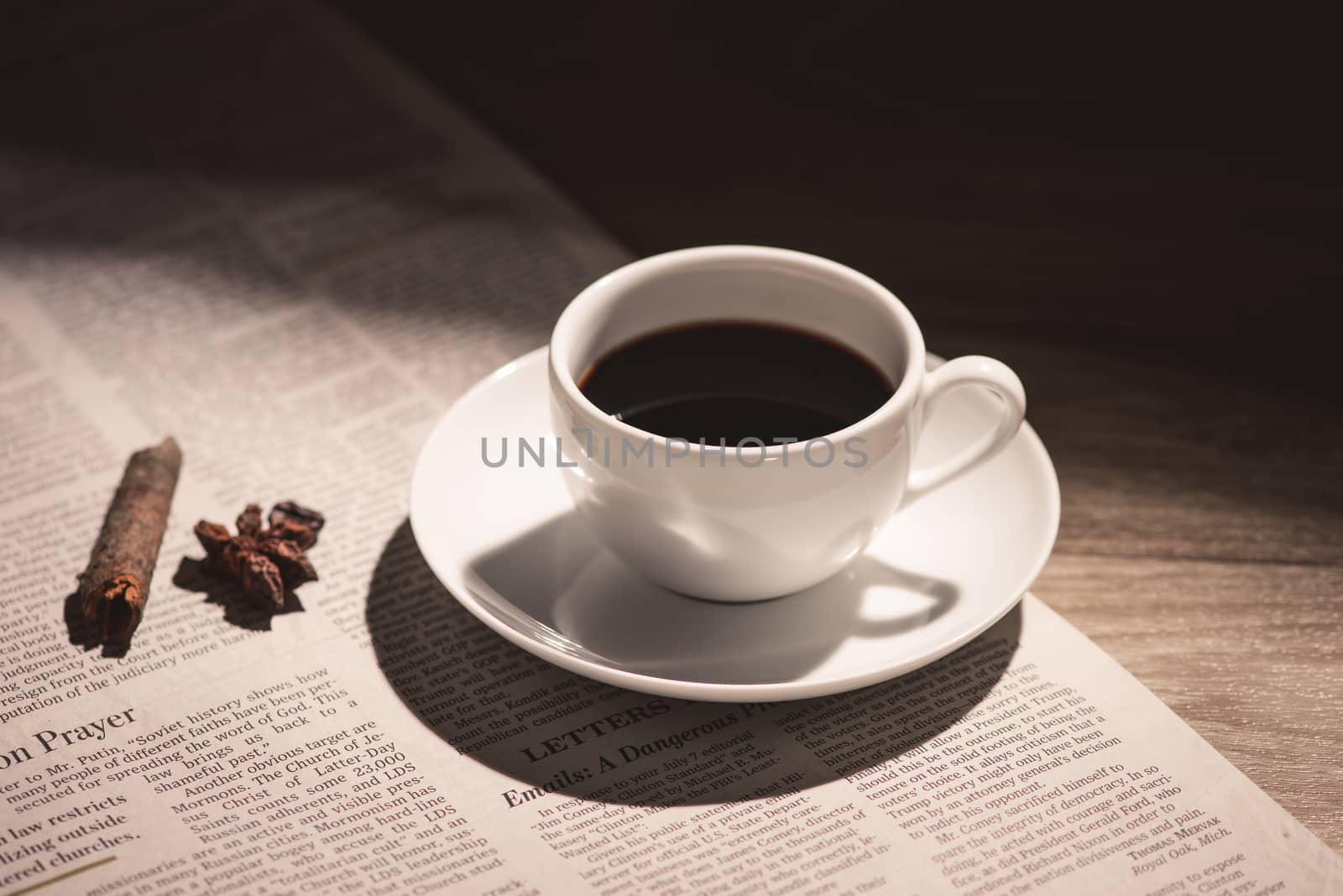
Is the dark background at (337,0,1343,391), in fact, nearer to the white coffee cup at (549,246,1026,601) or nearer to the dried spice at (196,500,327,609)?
the white coffee cup at (549,246,1026,601)

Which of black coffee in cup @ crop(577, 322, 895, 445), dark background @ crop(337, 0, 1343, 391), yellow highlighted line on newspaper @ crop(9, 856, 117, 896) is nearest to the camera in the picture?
yellow highlighted line on newspaper @ crop(9, 856, 117, 896)

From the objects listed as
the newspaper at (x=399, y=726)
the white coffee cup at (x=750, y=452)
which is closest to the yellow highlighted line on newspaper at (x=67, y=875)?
the newspaper at (x=399, y=726)

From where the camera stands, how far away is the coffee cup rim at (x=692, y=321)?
1.92 feet

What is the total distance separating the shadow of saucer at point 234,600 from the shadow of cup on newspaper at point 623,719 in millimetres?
54

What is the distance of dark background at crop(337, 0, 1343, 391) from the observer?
964mm

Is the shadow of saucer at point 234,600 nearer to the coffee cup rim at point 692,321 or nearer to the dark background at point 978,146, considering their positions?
the coffee cup rim at point 692,321

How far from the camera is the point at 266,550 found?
2.34 feet

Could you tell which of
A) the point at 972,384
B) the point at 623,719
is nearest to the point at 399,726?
the point at 623,719

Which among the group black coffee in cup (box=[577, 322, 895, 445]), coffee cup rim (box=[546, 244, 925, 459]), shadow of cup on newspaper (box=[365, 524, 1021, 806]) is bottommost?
shadow of cup on newspaper (box=[365, 524, 1021, 806])

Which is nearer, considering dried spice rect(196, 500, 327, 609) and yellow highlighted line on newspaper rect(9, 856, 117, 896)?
yellow highlighted line on newspaper rect(9, 856, 117, 896)

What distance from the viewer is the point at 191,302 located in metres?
0.98

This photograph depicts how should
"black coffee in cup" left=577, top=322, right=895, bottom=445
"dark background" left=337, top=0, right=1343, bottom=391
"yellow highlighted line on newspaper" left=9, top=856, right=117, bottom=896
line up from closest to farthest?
"yellow highlighted line on newspaper" left=9, top=856, right=117, bottom=896 < "black coffee in cup" left=577, top=322, right=895, bottom=445 < "dark background" left=337, top=0, right=1343, bottom=391

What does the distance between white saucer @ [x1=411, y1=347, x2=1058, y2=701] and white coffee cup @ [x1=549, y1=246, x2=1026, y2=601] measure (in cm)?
3

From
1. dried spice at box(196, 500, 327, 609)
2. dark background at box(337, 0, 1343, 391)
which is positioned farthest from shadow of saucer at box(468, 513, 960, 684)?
dark background at box(337, 0, 1343, 391)
